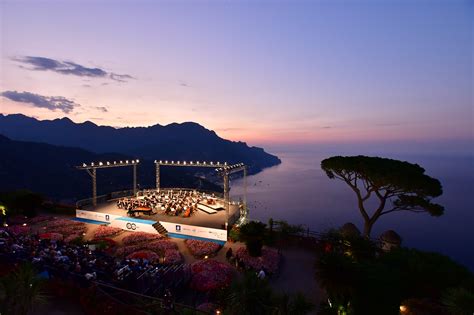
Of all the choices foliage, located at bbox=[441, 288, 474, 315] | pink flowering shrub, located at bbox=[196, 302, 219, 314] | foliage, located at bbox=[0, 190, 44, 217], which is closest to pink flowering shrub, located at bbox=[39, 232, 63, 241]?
foliage, located at bbox=[0, 190, 44, 217]

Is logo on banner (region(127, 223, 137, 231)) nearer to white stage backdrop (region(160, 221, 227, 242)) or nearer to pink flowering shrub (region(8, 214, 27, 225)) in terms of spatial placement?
white stage backdrop (region(160, 221, 227, 242))

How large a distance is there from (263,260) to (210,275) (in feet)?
12.7

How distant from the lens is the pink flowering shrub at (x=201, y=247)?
59.5ft

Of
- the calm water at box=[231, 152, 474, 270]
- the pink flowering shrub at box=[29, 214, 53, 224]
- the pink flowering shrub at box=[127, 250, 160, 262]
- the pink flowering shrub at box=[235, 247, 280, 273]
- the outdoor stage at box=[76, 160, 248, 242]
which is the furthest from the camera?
the calm water at box=[231, 152, 474, 270]

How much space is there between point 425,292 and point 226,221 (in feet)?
Result: 44.4

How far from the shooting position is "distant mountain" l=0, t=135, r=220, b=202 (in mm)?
132125

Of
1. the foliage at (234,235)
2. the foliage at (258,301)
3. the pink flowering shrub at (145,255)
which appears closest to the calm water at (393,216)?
the foliage at (234,235)

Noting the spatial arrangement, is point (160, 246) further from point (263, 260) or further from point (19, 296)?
point (19, 296)

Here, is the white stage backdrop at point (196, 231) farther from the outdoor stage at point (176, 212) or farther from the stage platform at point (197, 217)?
the stage platform at point (197, 217)

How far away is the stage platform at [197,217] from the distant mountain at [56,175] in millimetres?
123406

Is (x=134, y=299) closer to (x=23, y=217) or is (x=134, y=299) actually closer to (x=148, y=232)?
(x=148, y=232)

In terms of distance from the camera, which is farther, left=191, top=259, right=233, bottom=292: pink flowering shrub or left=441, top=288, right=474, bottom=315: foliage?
left=191, top=259, right=233, bottom=292: pink flowering shrub

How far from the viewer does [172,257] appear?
681 inches

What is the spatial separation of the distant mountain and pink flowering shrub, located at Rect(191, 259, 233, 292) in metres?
137
